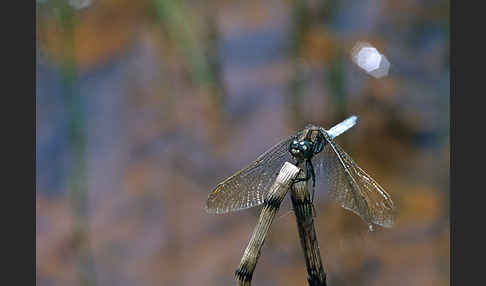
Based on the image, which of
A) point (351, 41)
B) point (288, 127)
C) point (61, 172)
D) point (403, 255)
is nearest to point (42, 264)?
point (61, 172)

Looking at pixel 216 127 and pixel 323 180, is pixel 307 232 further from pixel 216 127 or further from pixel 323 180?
pixel 216 127

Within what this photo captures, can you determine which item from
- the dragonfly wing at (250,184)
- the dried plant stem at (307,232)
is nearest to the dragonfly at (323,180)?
the dragonfly wing at (250,184)

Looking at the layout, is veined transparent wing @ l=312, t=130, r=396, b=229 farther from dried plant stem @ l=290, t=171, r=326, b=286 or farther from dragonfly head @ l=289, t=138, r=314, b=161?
dried plant stem @ l=290, t=171, r=326, b=286

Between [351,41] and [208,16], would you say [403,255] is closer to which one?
[351,41]

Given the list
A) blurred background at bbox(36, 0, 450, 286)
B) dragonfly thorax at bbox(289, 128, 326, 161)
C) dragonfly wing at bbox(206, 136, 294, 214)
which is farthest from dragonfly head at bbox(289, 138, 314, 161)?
blurred background at bbox(36, 0, 450, 286)

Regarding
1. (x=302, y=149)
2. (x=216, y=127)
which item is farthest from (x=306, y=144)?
(x=216, y=127)
